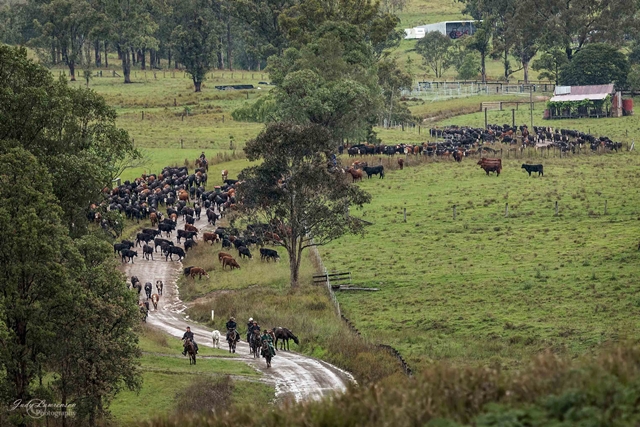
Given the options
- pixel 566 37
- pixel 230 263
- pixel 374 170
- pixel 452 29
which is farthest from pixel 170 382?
pixel 452 29

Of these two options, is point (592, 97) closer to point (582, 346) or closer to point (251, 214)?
point (251, 214)

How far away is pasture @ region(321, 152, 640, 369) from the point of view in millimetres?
38938

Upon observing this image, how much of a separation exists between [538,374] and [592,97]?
4091 inches

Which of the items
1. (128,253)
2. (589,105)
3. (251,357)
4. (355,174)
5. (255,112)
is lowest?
(251,357)

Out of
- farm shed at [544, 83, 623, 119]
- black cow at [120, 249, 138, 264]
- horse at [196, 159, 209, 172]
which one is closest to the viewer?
black cow at [120, 249, 138, 264]

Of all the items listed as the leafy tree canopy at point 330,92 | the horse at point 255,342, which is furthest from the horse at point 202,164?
the horse at point 255,342

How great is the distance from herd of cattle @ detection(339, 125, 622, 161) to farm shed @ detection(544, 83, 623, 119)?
12.4 meters

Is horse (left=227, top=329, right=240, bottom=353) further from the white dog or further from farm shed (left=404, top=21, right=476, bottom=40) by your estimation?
farm shed (left=404, top=21, right=476, bottom=40)

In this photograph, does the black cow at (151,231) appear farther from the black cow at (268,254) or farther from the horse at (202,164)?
the horse at (202,164)

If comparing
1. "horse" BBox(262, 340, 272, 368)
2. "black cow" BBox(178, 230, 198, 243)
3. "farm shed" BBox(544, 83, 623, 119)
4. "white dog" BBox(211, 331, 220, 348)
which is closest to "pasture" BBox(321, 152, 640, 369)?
"horse" BBox(262, 340, 272, 368)

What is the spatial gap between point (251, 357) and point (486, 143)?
197 feet

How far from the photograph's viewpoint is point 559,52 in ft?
443

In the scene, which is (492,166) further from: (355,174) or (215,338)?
(215,338)

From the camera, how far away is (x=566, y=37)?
5315 inches
